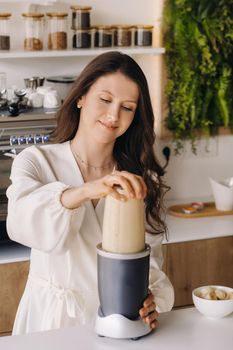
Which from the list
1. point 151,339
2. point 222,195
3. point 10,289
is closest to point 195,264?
point 222,195

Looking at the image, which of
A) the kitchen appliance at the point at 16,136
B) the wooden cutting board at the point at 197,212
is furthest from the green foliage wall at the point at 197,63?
the kitchen appliance at the point at 16,136

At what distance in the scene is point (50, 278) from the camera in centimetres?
213

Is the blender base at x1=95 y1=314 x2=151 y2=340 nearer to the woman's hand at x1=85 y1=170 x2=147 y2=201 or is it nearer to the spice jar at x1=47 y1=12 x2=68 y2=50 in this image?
the woman's hand at x1=85 y1=170 x2=147 y2=201

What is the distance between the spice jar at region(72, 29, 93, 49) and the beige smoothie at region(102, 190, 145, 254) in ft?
6.36

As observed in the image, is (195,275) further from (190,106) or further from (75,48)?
(75,48)

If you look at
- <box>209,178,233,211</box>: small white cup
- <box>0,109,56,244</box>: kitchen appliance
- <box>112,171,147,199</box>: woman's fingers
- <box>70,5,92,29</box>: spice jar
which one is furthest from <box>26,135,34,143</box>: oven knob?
<box>112,171,147,199</box>: woman's fingers

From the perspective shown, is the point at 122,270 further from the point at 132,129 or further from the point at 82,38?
the point at 82,38

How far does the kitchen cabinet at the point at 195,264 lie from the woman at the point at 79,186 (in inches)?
50.4

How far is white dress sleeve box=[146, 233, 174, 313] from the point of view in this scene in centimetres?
207

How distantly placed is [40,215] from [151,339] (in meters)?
0.41

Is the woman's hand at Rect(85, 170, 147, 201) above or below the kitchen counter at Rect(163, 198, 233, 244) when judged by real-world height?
above

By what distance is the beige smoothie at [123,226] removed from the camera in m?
1.73

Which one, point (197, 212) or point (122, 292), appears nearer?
point (122, 292)

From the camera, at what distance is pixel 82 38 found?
11.7 ft
